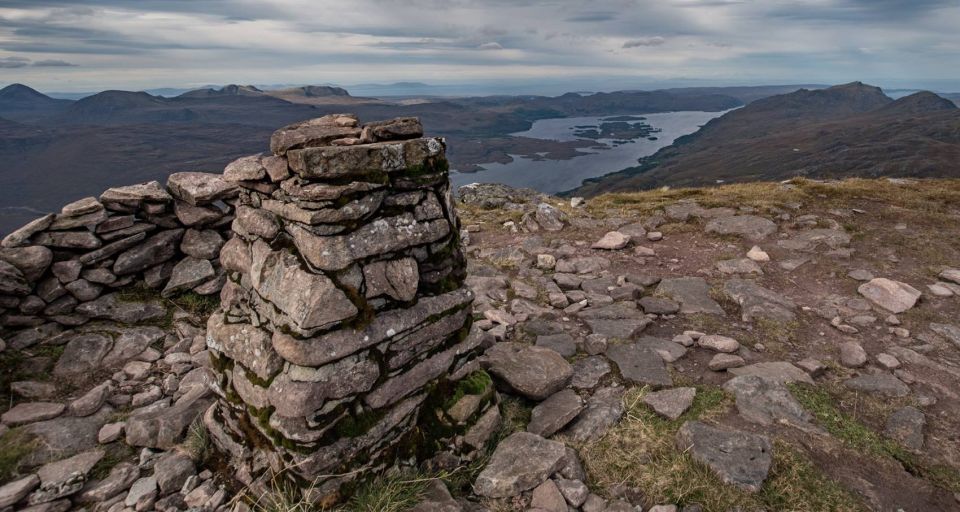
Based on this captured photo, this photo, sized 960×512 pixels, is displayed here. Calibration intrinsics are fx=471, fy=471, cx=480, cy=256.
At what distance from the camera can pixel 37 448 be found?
247 inches

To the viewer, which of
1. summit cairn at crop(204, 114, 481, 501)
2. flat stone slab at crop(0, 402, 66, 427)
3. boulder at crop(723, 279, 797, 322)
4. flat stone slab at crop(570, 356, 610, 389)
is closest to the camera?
summit cairn at crop(204, 114, 481, 501)

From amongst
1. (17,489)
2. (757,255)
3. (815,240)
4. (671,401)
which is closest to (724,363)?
(671,401)

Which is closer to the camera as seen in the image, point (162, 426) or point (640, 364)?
point (162, 426)

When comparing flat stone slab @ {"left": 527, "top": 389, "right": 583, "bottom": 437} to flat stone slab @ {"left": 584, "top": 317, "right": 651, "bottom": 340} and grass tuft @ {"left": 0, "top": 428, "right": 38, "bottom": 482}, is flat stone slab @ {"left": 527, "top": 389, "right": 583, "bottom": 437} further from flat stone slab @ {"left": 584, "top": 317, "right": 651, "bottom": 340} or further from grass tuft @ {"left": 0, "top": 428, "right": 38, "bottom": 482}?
grass tuft @ {"left": 0, "top": 428, "right": 38, "bottom": 482}

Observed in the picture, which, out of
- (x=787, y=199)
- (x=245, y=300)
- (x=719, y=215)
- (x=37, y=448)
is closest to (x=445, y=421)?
(x=245, y=300)

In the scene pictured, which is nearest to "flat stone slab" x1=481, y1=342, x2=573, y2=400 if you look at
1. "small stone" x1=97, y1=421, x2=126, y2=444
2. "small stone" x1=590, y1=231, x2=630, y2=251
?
"small stone" x1=97, y1=421, x2=126, y2=444

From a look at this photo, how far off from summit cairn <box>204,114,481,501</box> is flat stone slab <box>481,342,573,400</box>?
109cm

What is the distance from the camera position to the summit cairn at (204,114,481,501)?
17.3 ft

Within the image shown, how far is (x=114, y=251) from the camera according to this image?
9234 mm

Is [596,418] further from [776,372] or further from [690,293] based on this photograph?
[690,293]

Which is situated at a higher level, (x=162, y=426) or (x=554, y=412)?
(x=554, y=412)

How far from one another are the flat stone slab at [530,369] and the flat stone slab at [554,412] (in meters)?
0.16

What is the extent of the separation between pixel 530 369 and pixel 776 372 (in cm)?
424

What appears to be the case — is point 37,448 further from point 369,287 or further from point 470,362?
point 470,362
